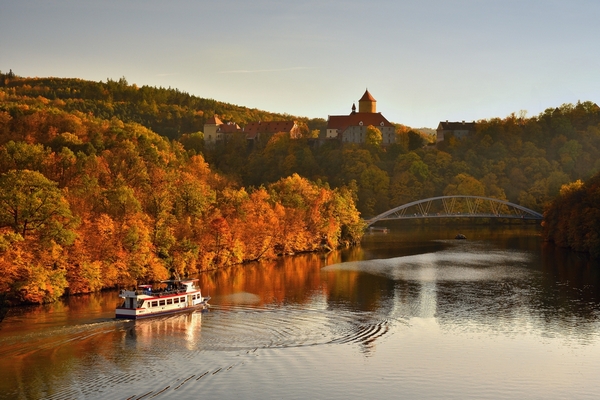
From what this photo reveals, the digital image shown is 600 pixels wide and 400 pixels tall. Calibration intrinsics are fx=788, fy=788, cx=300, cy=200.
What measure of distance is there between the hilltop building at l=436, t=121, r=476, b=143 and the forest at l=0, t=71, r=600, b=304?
450cm

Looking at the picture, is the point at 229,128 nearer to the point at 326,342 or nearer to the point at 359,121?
the point at 359,121

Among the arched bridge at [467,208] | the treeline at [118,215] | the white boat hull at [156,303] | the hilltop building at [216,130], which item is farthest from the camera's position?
the hilltop building at [216,130]

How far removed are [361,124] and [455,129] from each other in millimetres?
16767

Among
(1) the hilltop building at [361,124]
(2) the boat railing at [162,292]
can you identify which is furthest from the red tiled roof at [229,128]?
(2) the boat railing at [162,292]

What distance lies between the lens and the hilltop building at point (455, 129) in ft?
406

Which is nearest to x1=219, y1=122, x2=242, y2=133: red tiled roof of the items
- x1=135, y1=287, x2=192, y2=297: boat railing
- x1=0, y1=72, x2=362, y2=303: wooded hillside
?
x1=0, y1=72, x2=362, y2=303: wooded hillside

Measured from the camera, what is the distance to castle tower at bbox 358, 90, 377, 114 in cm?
12631

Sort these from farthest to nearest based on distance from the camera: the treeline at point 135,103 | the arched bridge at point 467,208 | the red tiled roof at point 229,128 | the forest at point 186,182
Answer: the red tiled roof at point 229,128 < the treeline at point 135,103 < the arched bridge at point 467,208 < the forest at point 186,182

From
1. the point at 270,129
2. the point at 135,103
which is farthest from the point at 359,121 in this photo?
the point at 135,103

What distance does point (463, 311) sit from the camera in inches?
1415

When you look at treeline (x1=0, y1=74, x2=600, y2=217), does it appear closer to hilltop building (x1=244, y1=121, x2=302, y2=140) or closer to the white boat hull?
hilltop building (x1=244, y1=121, x2=302, y2=140)

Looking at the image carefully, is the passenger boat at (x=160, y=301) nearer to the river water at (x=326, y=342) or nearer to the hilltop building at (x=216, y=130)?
the river water at (x=326, y=342)

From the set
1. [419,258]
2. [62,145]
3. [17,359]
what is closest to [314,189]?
[419,258]

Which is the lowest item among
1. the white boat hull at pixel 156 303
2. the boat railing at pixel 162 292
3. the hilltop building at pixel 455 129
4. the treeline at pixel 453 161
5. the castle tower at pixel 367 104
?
the white boat hull at pixel 156 303
